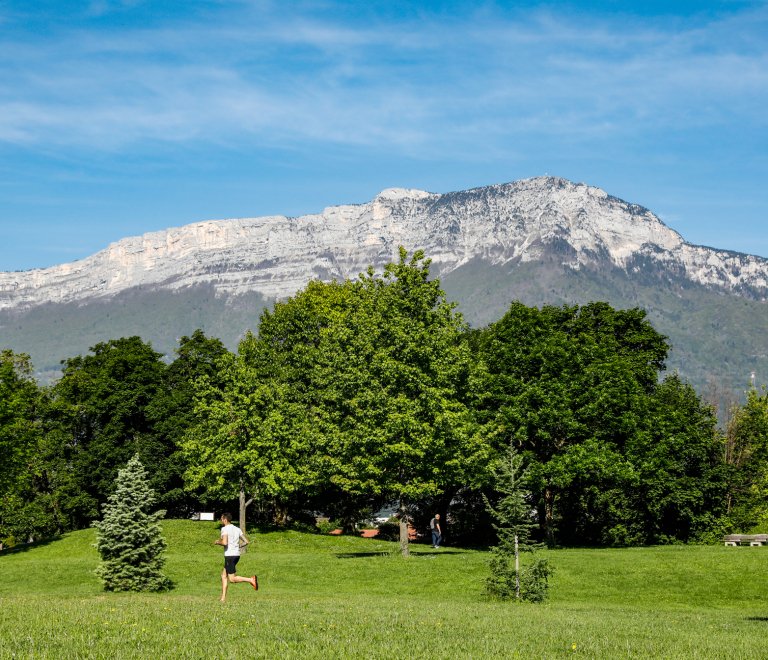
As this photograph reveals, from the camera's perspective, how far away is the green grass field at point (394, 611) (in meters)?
10.8

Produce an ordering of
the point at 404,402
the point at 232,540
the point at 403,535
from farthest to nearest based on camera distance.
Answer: the point at 403,535, the point at 404,402, the point at 232,540

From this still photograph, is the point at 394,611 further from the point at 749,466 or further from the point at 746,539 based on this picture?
the point at 749,466

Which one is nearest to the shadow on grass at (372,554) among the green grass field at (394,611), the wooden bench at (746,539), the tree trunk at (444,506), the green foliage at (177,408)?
the green grass field at (394,611)

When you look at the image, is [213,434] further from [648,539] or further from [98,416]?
[648,539]

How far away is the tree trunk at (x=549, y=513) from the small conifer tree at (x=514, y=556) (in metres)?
24.1

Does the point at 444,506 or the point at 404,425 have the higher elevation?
the point at 404,425

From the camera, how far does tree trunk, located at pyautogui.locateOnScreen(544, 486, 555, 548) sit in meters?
46.2

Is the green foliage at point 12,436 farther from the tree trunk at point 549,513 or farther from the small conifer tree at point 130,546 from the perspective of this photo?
the tree trunk at point 549,513

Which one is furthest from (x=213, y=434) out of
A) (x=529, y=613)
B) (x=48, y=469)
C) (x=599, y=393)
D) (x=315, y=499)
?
(x=529, y=613)

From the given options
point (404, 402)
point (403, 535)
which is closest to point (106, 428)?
point (403, 535)

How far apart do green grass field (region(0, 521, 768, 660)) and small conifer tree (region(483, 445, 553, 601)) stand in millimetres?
951

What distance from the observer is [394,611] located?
16.8m

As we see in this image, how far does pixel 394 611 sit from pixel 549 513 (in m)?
32.5

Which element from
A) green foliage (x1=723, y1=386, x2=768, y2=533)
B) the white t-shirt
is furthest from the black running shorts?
green foliage (x1=723, y1=386, x2=768, y2=533)
